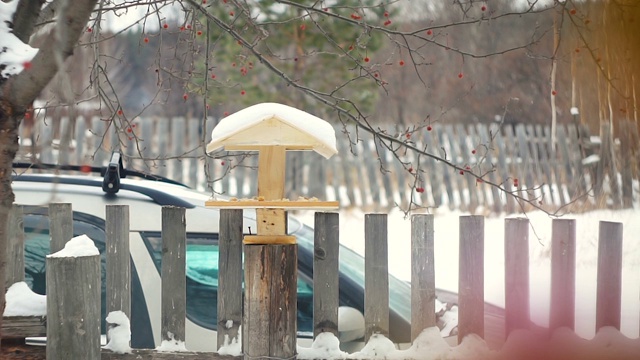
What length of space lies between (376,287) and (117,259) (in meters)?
1.09

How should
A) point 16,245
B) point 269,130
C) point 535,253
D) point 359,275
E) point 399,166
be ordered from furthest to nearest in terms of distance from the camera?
point 399,166, point 535,253, point 359,275, point 16,245, point 269,130

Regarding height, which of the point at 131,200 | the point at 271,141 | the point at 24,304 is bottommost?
the point at 24,304

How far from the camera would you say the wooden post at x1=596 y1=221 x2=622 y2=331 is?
3.33 metres

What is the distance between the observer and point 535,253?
9617 mm

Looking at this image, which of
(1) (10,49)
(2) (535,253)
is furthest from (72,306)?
(2) (535,253)

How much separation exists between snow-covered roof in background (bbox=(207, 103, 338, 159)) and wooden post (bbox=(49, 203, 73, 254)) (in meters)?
0.83

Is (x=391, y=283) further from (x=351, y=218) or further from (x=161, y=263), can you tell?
(x=351, y=218)

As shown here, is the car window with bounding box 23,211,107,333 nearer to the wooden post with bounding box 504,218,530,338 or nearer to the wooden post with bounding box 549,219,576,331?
the wooden post with bounding box 504,218,530,338

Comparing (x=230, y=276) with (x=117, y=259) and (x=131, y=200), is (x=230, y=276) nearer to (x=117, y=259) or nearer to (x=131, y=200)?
(x=117, y=259)

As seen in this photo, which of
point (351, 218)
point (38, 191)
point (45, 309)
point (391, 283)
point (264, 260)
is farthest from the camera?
point (351, 218)

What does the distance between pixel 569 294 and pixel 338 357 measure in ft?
3.38

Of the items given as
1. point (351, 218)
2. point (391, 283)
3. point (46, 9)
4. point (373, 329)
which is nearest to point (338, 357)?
point (373, 329)

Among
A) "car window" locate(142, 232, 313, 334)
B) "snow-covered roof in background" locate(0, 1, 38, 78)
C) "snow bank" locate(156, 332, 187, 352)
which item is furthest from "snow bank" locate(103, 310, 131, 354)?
"snow-covered roof in background" locate(0, 1, 38, 78)

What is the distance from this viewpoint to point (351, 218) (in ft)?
45.6
